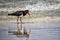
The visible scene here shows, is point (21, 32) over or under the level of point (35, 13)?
under

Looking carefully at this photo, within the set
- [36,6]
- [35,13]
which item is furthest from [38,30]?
[36,6]

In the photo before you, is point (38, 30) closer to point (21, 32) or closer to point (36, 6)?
point (21, 32)

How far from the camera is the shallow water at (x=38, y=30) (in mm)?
2230

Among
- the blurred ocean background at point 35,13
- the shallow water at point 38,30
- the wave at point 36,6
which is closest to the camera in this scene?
the shallow water at point 38,30

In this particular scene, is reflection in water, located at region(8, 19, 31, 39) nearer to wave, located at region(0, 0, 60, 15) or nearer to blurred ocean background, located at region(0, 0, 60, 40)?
blurred ocean background, located at region(0, 0, 60, 40)

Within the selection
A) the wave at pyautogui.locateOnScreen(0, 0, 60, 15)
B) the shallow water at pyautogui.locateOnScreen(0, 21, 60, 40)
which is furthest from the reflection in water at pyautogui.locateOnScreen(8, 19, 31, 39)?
the wave at pyautogui.locateOnScreen(0, 0, 60, 15)

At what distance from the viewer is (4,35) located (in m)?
2.41

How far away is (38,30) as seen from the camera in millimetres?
2518

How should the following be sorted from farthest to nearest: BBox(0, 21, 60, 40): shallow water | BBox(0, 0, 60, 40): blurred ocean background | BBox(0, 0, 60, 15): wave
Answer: BBox(0, 0, 60, 15): wave
BBox(0, 0, 60, 40): blurred ocean background
BBox(0, 21, 60, 40): shallow water

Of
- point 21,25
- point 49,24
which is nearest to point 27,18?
point 21,25

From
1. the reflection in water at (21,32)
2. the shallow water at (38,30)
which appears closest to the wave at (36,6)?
the shallow water at (38,30)

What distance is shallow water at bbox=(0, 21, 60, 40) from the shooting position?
2230 mm

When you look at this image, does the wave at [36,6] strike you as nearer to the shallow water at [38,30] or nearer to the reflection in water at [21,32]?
the shallow water at [38,30]

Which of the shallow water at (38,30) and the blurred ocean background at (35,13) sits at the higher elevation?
the blurred ocean background at (35,13)
